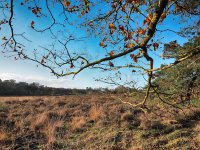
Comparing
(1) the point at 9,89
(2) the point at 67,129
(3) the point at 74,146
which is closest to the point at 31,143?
(3) the point at 74,146

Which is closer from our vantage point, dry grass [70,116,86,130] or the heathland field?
the heathland field

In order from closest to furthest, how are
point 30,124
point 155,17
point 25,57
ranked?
point 155,17
point 25,57
point 30,124

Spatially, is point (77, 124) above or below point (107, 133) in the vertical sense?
above

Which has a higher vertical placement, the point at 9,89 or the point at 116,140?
the point at 9,89

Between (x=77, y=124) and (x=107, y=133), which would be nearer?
(x=107, y=133)

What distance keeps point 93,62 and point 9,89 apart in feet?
194

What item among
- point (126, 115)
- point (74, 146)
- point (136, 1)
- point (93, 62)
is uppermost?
point (136, 1)

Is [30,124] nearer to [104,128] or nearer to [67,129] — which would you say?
[67,129]

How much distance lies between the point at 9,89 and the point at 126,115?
52.8 m

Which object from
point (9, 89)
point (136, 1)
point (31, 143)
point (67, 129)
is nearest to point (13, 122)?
point (67, 129)

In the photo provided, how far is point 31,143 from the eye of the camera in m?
8.41

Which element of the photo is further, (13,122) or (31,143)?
(13,122)

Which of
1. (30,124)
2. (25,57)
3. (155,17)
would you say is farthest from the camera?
(30,124)

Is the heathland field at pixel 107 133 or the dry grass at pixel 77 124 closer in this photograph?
the heathland field at pixel 107 133
